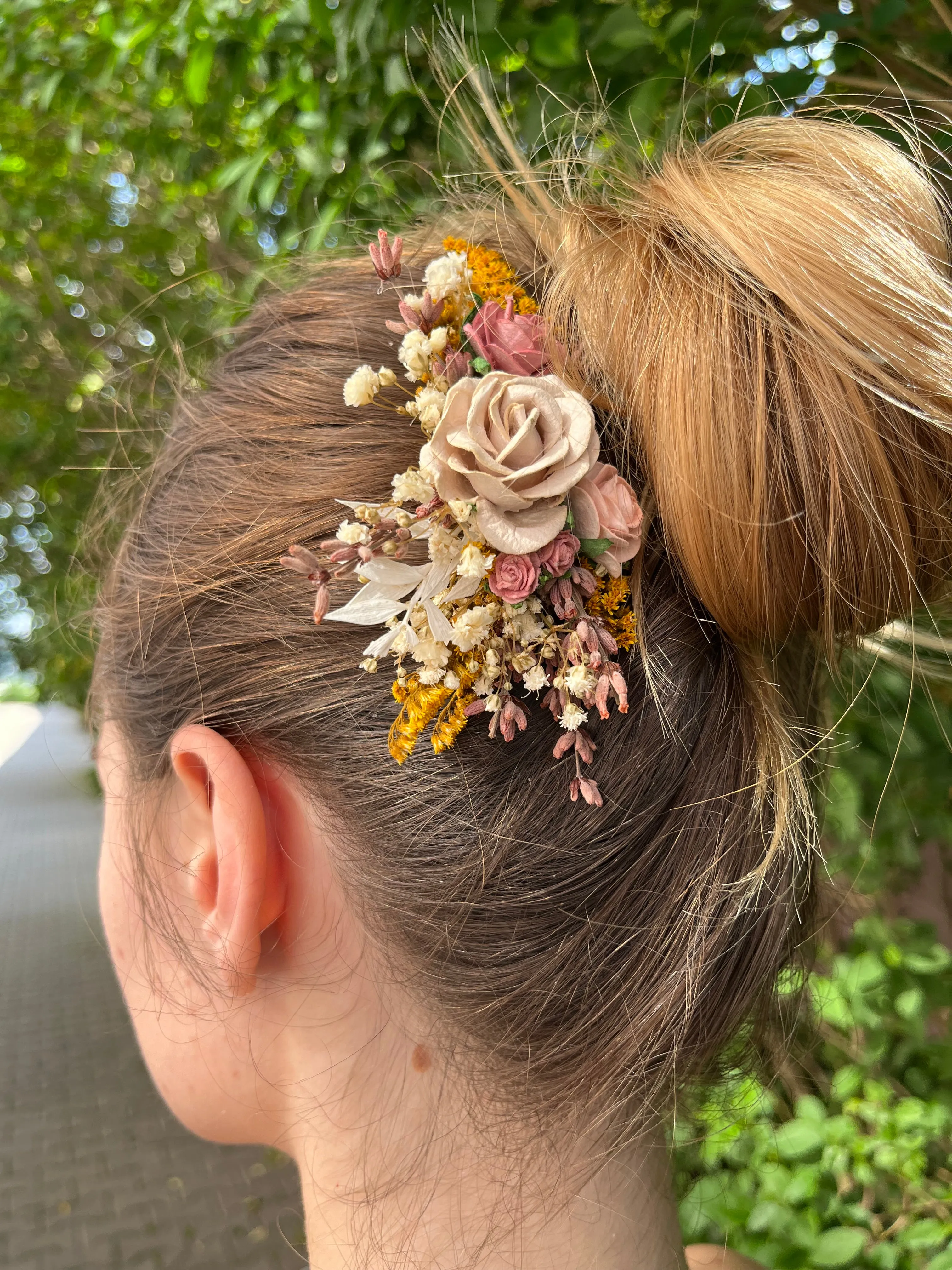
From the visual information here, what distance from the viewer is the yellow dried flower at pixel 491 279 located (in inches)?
29.4

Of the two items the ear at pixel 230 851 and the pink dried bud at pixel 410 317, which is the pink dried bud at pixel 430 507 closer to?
the pink dried bud at pixel 410 317

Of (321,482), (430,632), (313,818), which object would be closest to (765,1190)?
(313,818)

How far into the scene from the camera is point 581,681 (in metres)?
0.66

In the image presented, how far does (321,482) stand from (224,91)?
106 centimetres

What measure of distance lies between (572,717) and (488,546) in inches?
6.1

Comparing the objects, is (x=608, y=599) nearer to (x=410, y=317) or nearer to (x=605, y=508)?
(x=605, y=508)

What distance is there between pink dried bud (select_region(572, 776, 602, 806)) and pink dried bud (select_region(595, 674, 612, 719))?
0.06m

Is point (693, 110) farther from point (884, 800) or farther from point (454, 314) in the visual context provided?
point (884, 800)

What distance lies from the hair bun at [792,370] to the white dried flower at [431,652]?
222 millimetres

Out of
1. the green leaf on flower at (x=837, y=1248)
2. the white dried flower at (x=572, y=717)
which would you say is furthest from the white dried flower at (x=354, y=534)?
the green leaf on flower at (x=837, y=1248)

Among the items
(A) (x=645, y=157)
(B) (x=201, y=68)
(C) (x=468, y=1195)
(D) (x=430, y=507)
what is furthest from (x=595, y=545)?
(B) (x=201, y=68)

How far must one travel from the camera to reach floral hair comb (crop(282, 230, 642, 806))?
0.65 m

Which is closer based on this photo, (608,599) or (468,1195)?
(608,599)

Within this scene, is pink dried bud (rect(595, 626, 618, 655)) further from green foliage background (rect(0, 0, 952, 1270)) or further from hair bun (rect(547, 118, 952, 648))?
green foliage background (rect(0, 0, 952, 1270))
